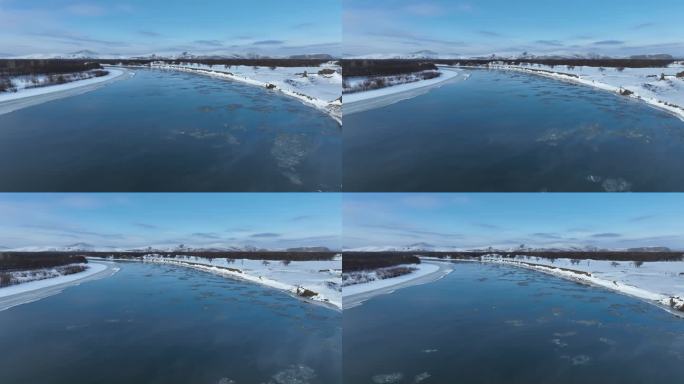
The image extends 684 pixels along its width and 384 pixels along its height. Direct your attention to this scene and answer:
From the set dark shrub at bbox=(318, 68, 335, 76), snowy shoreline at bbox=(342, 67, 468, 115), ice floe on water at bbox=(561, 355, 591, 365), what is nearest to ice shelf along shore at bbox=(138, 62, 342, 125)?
dark shrub at bbox=(318, 68, 335, 76)

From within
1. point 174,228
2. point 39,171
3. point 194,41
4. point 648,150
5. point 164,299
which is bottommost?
point 164,299

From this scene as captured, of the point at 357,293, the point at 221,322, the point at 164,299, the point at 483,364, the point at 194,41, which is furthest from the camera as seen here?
the point at 164,299

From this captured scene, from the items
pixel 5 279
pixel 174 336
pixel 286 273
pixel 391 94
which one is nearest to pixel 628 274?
pixel 391 94

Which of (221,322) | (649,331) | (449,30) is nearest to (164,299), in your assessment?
(221,322)

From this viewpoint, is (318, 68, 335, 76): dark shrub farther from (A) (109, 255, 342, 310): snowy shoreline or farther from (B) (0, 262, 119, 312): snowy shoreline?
(B) (0, 262, 119, 312): snowy shoreline

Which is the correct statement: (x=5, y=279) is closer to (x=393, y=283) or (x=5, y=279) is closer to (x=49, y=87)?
(x=49, y=87)

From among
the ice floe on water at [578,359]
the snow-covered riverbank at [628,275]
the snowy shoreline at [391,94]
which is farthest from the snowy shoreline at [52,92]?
the ice floe on water at [578,359]

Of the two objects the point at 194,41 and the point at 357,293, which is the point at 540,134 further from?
the point at 194,41
